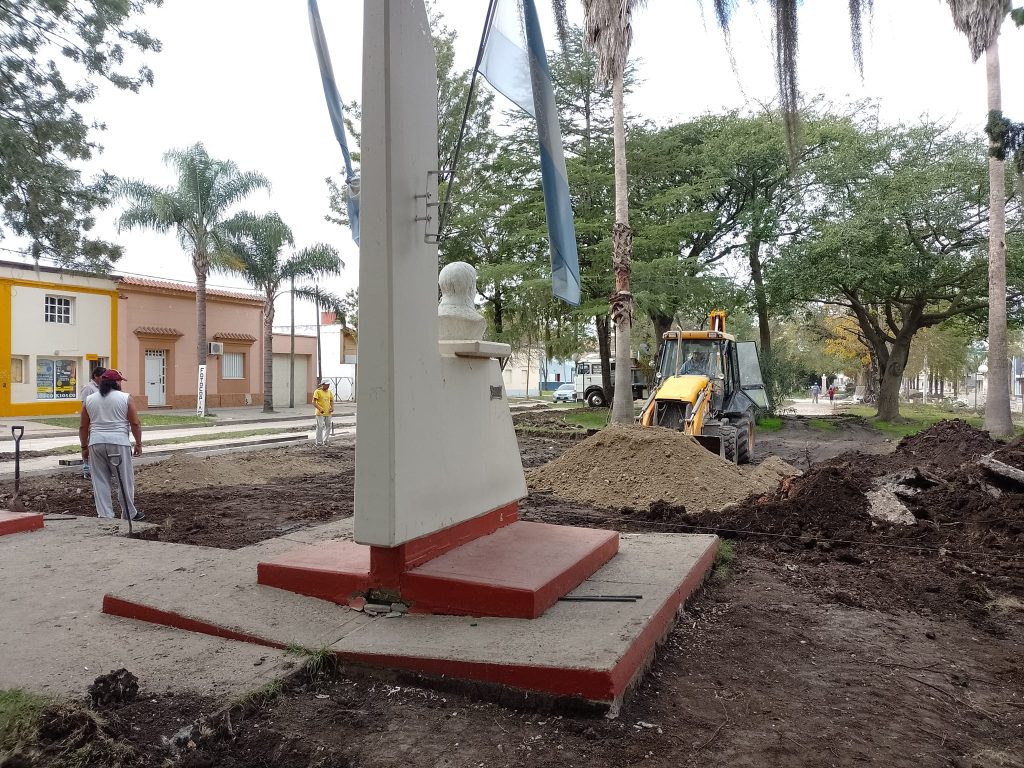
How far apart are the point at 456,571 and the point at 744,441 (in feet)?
34.5

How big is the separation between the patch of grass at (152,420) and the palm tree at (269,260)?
5.43 metres

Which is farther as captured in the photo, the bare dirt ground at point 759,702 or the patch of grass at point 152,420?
the patch of grass at point 152,420

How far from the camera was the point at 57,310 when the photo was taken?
85.2 ft

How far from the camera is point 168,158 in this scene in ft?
91.7

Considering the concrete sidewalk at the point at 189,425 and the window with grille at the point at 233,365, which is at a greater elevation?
the window with grille at the point at 233,365

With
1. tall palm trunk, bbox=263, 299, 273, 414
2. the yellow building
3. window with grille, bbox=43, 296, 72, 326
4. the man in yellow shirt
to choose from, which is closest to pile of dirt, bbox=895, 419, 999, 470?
the man in yellow shirt

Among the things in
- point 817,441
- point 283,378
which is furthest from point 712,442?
point 283,378

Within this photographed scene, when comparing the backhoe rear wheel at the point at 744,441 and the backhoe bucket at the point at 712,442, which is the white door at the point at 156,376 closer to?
the backhoe rear wheel at the point at 744,441

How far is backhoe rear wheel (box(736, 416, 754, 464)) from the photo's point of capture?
13.1 metres

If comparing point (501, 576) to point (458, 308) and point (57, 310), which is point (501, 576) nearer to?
point (458, 308)

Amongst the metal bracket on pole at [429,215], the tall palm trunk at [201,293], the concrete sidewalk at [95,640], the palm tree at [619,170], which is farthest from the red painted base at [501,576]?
the tall palm trunk at [201,293]

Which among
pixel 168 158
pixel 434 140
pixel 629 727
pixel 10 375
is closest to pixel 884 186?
pixel 434 140

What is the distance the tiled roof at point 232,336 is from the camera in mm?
32031

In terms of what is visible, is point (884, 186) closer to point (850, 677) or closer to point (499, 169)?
point (499, 169)
